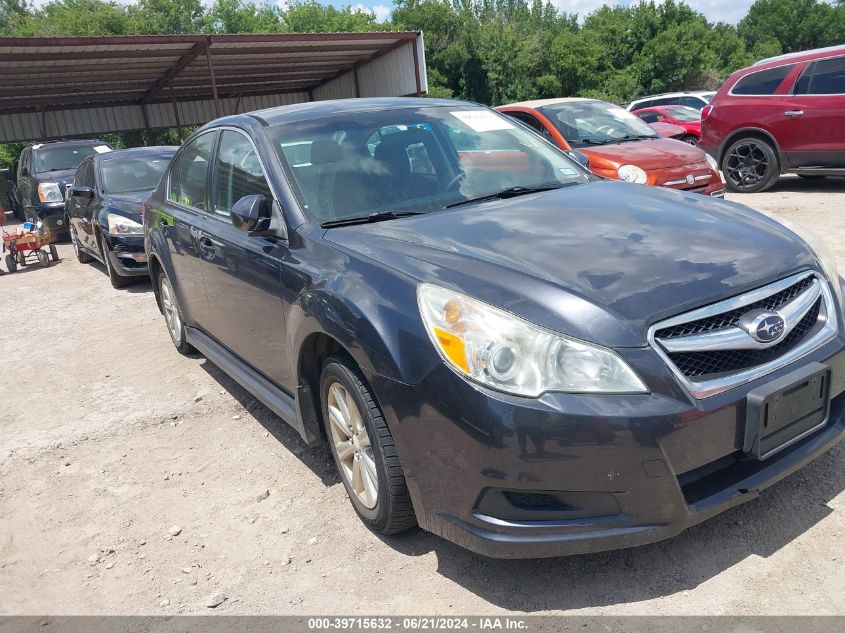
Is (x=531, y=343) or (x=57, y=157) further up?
(x=57, y=157)

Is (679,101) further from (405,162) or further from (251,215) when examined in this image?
(251,215)

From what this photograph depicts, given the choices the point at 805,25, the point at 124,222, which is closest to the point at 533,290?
the point at 124,222

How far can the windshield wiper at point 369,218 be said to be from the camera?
3156 mm

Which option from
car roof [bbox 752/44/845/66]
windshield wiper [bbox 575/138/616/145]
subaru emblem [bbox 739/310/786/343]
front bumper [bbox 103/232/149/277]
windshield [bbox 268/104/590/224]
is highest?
car roof [bbox 752/44/845/66]

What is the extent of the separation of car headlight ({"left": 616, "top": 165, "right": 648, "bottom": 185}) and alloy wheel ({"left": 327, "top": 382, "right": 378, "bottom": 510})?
221 inches

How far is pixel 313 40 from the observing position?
56.1 feet

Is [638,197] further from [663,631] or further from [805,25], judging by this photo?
[805,25]

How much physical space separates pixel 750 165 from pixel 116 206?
854 centimetres

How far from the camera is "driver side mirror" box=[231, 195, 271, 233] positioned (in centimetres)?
324

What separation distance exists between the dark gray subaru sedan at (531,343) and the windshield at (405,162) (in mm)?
17

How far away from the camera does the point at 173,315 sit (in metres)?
5.53

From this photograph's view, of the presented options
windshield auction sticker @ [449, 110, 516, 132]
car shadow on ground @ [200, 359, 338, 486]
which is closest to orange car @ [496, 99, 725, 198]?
windshield auction sticker @ [449, 110, 516, 132]

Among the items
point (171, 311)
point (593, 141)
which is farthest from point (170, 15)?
point (171, 311)

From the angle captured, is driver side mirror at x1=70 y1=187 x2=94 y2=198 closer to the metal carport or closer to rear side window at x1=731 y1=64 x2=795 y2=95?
the metal carport
